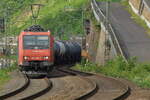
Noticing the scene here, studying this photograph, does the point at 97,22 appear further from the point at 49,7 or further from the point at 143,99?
the point at 49,7

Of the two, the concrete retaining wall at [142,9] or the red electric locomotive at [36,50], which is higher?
the concrete retaining wall at [142,9]

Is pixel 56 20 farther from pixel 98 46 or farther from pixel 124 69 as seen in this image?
pixel 124 69

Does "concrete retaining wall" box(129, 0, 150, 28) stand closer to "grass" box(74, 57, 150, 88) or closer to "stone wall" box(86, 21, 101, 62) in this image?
"stone wall" box(86, 21, 101, 62)

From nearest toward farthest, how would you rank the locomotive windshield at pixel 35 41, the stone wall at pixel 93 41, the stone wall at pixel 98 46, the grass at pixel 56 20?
1. the locomotive windshield at pixel 35 41
2. the stone wall at pixel 98 46
3. the stone wall at pixel 93 41
4. the grass at pixel 56 20

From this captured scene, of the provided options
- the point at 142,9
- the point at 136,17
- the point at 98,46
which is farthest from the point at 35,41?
the point at 136,17

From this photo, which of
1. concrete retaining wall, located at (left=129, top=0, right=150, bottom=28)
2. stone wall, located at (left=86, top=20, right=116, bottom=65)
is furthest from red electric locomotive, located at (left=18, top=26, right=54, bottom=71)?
concrete retaining wall, located at (left=129, top=0, right=150, bottom=28)

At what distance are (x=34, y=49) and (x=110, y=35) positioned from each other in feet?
52.2

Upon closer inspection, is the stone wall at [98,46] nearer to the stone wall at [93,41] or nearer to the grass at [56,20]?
the stone wall at [93,41]

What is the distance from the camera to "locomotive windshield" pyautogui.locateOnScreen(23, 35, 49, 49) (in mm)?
30812

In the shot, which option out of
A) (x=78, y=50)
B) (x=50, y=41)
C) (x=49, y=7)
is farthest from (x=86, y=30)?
(x=49, y=7)

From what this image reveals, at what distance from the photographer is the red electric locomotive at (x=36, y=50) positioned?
30.7 meters

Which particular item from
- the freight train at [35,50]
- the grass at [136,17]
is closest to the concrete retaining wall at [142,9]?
the grass at [136,17]

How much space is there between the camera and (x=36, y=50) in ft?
101

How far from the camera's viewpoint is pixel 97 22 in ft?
182
